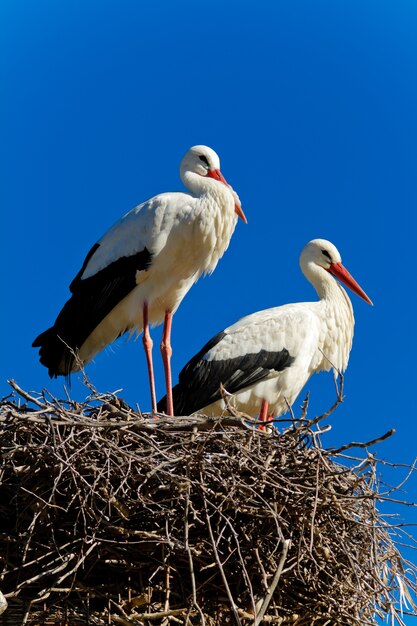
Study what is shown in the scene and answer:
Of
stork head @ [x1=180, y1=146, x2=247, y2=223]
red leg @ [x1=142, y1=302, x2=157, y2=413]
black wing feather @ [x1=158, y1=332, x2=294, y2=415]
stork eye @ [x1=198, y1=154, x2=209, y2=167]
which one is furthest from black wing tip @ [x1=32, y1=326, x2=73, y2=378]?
stork eye @ [x1=198, y1=154, x2=209, y2=167]

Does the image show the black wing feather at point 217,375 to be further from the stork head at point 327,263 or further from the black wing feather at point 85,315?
the stork head at point 327,263

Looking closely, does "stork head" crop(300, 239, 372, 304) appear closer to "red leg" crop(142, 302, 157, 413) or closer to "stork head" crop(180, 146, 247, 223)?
"stork head" crop(180, 146, 247, 223)

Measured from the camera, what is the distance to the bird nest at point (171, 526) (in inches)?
174

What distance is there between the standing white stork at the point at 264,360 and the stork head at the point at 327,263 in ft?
1.90

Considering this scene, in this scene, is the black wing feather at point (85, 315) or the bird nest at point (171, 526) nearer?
the bird nest at point (171, 526)

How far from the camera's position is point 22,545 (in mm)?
4461

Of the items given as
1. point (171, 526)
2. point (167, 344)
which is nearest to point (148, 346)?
point (167, 344)

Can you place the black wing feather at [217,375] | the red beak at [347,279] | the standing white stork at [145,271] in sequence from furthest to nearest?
the red beak at [347,279], the black wing feather at [217,375], the standing white stork at [145,271]

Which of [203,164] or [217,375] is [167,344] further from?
[203,164]

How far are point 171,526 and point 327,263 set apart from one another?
445 centimetres

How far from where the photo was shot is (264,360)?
7457mm

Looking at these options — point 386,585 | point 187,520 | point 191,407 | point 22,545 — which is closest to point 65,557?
point 22,545

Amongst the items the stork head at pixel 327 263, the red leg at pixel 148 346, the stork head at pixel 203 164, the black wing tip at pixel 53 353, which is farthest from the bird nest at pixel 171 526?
the stork head at pixel 327 263

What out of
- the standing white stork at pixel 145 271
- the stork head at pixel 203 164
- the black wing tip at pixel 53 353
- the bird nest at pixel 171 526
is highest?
the stork head at pixel 203 164
